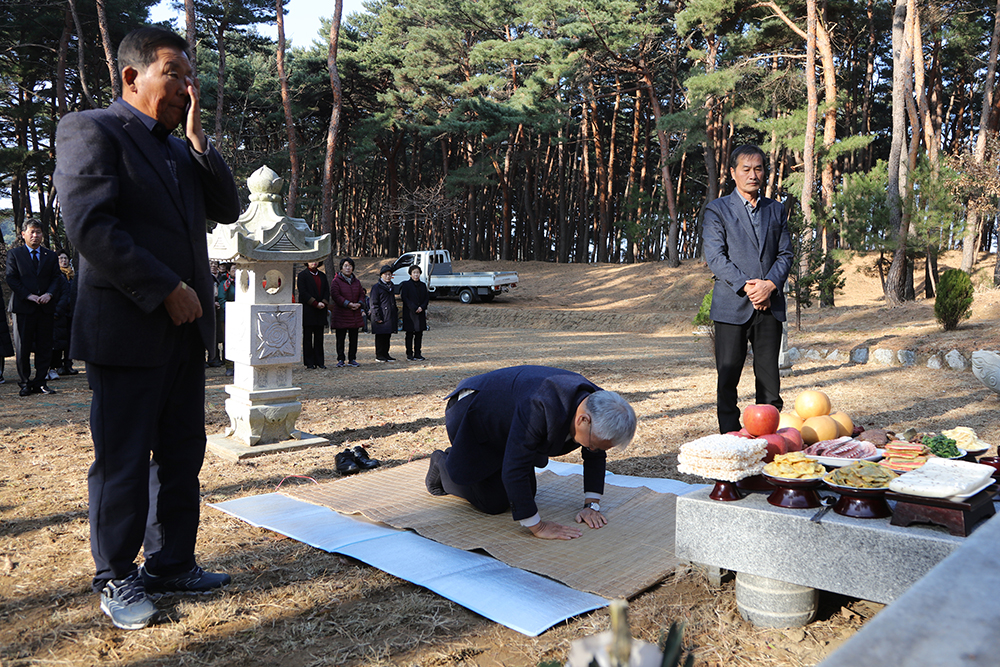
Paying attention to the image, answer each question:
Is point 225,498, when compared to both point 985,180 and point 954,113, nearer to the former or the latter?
point 985,180

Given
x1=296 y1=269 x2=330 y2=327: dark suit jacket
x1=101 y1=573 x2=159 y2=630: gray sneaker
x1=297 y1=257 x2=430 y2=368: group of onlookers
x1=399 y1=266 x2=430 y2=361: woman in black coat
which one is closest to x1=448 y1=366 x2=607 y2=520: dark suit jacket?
x1=101 y1=573 x2=159 y2=630: gray sneaker

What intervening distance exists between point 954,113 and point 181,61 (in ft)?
120

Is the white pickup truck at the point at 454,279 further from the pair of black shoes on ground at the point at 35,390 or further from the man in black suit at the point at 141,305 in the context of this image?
the man in black suit at the point at 141,305

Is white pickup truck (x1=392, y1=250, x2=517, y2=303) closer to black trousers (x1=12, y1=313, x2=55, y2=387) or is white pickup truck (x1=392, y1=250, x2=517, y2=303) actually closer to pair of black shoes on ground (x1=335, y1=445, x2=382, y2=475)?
black trousers (x1=12, y1=313, x2=55, y2=387)

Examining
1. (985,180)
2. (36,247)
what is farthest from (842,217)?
(36,247)

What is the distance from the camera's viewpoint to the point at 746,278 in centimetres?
398

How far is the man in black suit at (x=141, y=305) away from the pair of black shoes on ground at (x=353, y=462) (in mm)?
2000

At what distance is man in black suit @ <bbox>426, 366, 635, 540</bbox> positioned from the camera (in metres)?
2.95

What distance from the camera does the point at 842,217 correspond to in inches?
665

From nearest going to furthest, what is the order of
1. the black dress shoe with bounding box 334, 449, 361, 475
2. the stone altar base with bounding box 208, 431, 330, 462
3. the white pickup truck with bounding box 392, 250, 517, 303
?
the black dress shoe with bounding box 334, 449, 361, 475, the stone altar base with bounding box 208, 431, 330, 462, the white pickup truck with bounding box 392, 250, 517, 303

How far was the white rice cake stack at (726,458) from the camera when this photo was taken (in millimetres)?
2441

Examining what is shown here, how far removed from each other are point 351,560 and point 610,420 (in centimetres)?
132

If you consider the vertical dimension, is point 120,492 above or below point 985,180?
below

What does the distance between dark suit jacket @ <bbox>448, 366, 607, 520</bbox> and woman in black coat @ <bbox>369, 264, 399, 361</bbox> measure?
7.55 m
